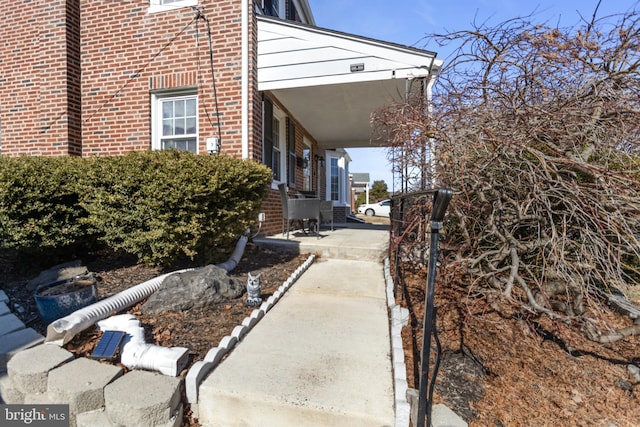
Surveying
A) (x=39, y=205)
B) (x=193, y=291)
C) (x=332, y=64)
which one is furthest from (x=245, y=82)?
(x=193, y=291)

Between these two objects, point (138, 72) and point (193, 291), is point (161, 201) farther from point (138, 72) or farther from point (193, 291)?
point (138, 72)

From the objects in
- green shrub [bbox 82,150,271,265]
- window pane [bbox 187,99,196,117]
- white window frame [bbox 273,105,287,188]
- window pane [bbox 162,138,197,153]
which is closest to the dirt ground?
green shrub [bbox 82,150,271,265]

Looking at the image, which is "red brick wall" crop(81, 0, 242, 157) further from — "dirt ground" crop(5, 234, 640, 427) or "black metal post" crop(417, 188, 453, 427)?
"black metal post" crop(417, 188, 453, 427)

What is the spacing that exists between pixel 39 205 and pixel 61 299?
1480 mm

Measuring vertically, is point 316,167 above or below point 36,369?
above

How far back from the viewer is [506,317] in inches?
111

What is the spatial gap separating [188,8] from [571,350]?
6716mm

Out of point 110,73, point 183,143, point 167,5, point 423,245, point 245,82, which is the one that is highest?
point 167,5

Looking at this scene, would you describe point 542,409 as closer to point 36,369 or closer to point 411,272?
point 411,272

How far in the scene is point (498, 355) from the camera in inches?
90.6

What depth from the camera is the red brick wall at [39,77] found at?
5410 mm

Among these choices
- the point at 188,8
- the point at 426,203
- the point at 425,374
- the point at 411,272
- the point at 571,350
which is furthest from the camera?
the point at 188,8

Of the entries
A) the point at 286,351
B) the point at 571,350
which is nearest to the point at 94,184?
the point at 286,351

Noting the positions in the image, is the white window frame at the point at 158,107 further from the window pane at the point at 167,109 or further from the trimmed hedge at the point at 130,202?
the trimmed hedge at the point at 130,202
